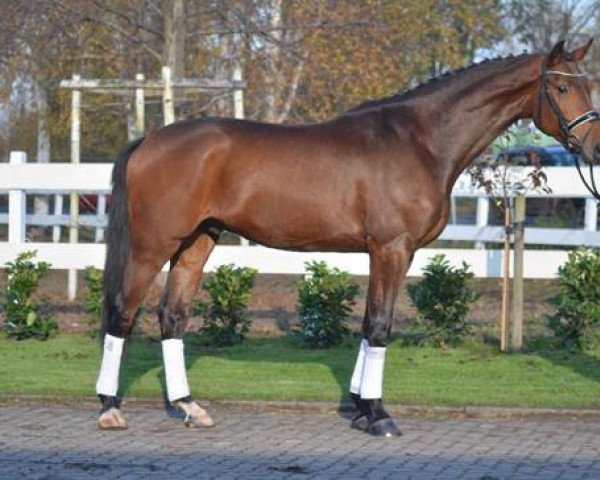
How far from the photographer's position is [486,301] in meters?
16.5

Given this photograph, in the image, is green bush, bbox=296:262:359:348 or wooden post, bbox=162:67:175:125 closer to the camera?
green bush, bbox=296:262:359:348

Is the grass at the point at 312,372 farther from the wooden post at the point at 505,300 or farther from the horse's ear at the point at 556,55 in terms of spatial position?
the horse's ear at the point at 556,55

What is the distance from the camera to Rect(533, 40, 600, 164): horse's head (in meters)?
9.15

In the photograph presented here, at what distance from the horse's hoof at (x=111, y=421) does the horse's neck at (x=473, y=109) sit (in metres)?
2.70

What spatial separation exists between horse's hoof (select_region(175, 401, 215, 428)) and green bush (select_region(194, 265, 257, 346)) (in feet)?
11.8

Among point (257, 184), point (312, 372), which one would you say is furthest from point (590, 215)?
point (257, 184)

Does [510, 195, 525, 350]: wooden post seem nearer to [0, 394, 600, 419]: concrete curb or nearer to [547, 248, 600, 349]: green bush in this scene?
[547, 248, 600, 349]: green bush

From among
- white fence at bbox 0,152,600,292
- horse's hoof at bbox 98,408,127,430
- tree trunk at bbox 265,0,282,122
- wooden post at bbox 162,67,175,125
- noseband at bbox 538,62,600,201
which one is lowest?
horse's hoof at bbox 98,408,127,430

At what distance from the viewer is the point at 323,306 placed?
508 inches

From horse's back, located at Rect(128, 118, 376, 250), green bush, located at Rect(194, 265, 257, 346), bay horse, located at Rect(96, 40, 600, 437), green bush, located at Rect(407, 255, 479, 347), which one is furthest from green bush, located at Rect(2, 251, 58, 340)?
horse's back, located at Rect(128, 118, 376, 250)

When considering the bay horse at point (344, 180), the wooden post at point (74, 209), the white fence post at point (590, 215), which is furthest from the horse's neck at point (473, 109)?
the wooden post at point (74, 209)

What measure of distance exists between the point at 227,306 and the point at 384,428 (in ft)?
14.2

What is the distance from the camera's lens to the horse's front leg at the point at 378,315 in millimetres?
9141

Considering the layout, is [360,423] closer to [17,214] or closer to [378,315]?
[378,315]
